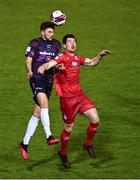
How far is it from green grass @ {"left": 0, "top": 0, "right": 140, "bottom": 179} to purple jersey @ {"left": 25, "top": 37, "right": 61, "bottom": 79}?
6.79 ft

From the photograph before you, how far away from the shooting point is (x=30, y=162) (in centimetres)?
1582

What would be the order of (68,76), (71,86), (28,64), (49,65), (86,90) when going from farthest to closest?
1. (86,90)
2. (28,64)
3. (71,86)
4. (68,76)
5. (49,65)

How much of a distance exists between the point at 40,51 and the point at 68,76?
1.17 m

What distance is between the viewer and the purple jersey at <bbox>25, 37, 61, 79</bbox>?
1584 centimetres

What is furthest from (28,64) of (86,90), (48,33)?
(86,90)

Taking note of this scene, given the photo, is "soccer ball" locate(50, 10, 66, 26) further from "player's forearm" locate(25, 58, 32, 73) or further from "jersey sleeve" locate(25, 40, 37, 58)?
"player's forearm" locate(25, 58, 32, 73)

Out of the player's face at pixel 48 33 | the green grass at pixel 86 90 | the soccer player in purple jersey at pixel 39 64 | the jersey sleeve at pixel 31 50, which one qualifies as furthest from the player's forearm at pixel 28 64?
the green grass at pixel 86 90

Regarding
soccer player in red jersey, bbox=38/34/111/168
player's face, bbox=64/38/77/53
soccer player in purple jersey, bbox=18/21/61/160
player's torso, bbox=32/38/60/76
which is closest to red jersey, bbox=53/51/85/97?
soccer player in red jersey, bbox=38/34/111/168

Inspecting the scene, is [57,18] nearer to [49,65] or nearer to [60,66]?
[60,66]

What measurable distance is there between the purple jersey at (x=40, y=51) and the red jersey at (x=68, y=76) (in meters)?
0.84

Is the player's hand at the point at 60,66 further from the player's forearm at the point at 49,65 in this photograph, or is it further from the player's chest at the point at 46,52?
the player's chest at the point at 46,52

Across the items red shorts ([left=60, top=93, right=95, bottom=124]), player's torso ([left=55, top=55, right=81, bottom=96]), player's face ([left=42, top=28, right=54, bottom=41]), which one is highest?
player's face ([left=42, top=28, right=54, bottom=41])

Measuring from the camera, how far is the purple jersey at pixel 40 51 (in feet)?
52.0

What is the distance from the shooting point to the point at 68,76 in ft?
49.4
